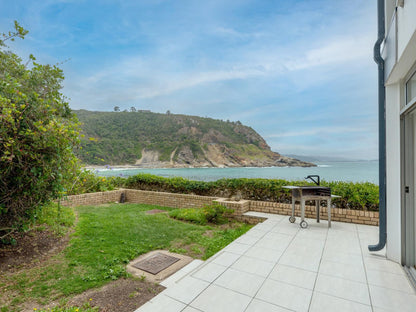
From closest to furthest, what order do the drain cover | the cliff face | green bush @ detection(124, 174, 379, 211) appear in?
the drain cover < green bush @ detection(124, 174, 379, 211) < the cliff face

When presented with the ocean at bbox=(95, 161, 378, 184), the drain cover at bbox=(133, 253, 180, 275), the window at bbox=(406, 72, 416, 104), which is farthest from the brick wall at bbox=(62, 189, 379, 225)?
the window at bbox=(406, 72, 416, 104)

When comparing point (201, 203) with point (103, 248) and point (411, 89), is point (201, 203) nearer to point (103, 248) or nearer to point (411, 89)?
point (103, 248)

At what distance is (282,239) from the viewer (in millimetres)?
3779

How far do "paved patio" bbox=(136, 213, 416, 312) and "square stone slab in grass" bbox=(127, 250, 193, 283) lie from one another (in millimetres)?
168

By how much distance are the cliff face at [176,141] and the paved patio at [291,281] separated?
31.0 m

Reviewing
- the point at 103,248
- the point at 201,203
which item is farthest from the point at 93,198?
the point at 103,248

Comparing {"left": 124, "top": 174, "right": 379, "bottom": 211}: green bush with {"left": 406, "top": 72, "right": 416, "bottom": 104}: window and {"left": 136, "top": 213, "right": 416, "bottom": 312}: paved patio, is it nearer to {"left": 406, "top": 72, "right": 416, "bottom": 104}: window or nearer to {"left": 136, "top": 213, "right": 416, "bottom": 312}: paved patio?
{"left": 136, "top": 213, "right": 416, "bottom": 312}: paved patio

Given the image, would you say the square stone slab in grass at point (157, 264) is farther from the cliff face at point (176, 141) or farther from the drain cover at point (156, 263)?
the cliff face at point (176, 141)

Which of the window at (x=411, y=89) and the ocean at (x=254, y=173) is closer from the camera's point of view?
the window at (x=411, y=89)

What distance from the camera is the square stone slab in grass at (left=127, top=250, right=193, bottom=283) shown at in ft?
8.90

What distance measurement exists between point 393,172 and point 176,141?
45.3m

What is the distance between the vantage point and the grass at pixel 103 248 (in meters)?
2.39

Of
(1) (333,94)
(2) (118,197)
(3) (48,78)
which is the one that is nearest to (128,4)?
(3) (48,78)

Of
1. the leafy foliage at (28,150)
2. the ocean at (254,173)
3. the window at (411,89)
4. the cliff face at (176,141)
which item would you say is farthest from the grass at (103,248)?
the cliff face at (176,141)
